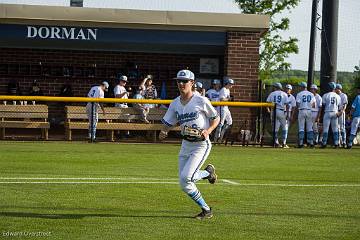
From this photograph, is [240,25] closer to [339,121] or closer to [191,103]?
[339,121]

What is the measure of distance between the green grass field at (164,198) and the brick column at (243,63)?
24.5 ft

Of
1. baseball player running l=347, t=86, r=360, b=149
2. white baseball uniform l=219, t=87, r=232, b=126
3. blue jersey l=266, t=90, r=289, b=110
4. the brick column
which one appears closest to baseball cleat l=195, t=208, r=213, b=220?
white baseball uniform l=219, t=87, r=232, b=126

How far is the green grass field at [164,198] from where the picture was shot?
26.7 feet

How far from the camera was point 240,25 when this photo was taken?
25641 mm

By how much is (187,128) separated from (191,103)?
33 centimetres

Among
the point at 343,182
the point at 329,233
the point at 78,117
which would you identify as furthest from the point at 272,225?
the point at 78,117

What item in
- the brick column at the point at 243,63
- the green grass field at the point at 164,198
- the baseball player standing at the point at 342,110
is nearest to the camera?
the green grass field at the point at 164,198

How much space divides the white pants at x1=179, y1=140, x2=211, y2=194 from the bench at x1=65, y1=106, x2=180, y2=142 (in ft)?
45.4

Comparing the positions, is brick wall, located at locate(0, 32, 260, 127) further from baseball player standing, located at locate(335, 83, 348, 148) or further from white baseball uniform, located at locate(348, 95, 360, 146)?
white baseball uniform, located at locate(348, 95, 360, 146)

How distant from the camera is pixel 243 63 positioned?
25.9m

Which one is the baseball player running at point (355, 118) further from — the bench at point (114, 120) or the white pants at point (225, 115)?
the bench at point (114, 120)

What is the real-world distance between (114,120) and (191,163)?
14665 millimetres

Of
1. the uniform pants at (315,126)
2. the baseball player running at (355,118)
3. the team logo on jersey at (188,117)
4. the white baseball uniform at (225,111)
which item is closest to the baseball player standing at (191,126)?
the team logo on jersey at (188,117)

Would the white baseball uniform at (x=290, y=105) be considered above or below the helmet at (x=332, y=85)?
below
